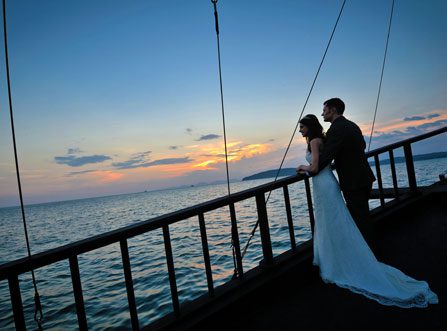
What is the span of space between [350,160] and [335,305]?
1.37 metres

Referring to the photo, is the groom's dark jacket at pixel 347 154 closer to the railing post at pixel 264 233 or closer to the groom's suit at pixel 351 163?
the groom's suit at pixel 351 163

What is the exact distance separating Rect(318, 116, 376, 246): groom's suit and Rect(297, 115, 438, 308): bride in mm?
119

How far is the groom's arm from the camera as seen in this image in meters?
2.61

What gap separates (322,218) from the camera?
270 cm

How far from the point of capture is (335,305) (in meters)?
2.23

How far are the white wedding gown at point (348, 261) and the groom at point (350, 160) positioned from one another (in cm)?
15

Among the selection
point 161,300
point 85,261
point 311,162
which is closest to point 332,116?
point 311,162

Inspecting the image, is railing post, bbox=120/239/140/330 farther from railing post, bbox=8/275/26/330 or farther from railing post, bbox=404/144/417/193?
railing post, bbox=404/144/417/193

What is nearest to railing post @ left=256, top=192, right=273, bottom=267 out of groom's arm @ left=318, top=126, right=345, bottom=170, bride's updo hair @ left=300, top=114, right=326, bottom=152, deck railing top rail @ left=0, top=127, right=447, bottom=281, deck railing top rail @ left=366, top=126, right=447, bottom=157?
deck railing top rail @ left=0, top=127, right=447, bottom=281

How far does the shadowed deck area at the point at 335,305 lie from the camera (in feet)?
6.36

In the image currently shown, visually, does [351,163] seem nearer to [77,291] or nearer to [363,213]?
[363,213]

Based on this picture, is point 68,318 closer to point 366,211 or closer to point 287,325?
point 287,325

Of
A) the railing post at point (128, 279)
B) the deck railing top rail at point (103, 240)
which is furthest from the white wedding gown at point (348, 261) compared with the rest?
the railing post at point (128, 279)

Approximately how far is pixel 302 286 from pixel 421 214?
308 cm
